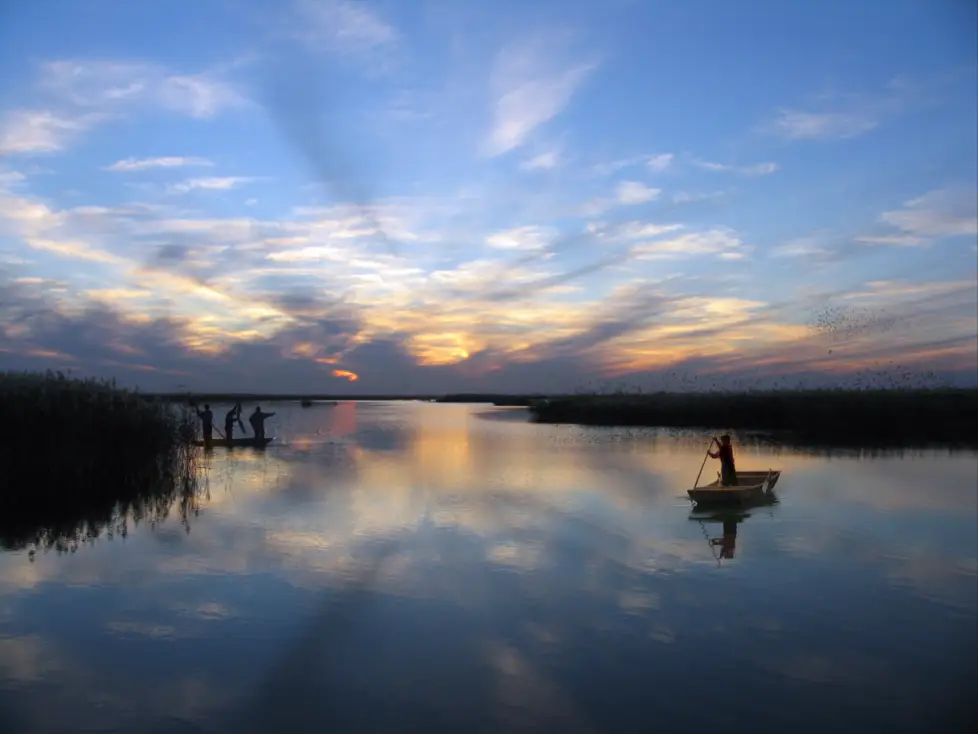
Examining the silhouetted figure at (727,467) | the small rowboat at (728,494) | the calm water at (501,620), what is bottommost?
the calm water at (501,620)

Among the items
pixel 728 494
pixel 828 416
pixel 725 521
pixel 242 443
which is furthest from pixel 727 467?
pixel 828 416

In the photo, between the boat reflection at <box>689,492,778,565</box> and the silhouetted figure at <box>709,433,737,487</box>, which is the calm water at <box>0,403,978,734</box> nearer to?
the boat reflection at <box>689,492,778,565</box>

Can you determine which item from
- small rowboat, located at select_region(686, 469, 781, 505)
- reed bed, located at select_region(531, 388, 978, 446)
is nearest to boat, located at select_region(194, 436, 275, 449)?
small rowboat, located at select_region(686, 469, 781, 505)

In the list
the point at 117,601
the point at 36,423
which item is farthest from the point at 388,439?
the point at 117,601

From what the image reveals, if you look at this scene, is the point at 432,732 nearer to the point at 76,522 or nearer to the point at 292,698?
the point at 292,698

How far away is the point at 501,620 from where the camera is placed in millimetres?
9312

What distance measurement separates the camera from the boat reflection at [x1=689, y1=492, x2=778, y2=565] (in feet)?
43.1

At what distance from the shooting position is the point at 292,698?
278 inches

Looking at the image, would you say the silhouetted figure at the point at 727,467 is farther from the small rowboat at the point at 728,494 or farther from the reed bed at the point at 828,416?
the reed bed at the point at 828,416

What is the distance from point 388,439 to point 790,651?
119ft

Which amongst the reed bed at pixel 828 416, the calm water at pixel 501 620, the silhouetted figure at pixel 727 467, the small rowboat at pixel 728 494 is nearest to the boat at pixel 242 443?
the calm water at pixel 501 620

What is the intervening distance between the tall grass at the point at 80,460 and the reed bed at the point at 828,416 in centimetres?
3095

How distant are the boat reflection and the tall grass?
11.1 meters

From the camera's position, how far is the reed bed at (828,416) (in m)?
41.2
